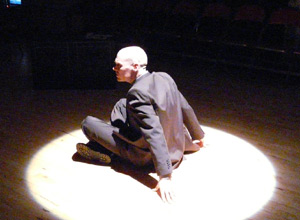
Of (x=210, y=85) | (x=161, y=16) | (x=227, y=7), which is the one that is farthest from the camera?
(x=161, y=16)

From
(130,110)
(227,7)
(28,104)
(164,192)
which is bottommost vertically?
(28,104)

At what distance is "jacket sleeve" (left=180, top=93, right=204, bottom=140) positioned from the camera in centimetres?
266

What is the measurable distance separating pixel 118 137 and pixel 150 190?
47 centimetres

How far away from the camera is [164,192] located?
2.20 meters

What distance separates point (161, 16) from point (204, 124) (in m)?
3.66

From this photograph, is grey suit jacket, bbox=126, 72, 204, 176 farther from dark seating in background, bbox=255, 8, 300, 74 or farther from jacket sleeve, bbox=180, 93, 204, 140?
dark seating in background, bbox=255, 8, 300, 74

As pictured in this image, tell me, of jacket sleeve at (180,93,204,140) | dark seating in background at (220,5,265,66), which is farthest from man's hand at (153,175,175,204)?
dark seating in background at (220,5,265,66)

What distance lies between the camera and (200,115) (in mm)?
3799

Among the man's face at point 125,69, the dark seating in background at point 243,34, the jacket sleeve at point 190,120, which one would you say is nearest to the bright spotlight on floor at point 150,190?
the jacket sleeve at point 190,120

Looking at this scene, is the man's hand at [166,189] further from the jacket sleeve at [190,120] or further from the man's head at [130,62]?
the man's head at [130,62]

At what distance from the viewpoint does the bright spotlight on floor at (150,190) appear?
7.14ft

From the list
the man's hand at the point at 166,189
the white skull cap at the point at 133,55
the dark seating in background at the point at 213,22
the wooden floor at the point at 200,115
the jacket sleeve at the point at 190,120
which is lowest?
the wooden floor at the point at 200,115

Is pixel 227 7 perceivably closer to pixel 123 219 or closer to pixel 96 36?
pixel 96 36

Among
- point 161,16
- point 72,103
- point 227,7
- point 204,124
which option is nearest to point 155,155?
point 204,124
